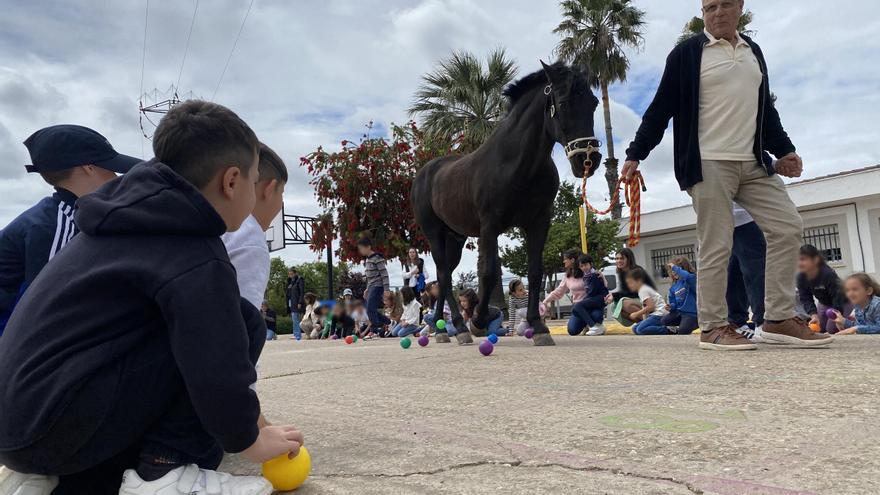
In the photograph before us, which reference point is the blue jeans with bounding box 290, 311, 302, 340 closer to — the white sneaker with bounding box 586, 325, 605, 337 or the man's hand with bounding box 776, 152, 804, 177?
the white sneaker with bounding box 586, 325, 605, 337

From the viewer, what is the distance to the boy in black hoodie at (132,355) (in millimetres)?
1376

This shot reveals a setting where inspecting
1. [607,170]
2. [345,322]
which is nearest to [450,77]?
[607,170]

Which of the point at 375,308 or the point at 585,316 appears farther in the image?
the point at 375,308

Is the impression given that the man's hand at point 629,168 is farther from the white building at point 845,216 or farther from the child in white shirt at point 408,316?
the white building at point 845,216

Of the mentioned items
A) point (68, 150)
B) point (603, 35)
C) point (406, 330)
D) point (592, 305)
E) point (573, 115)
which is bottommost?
point (406, 330)

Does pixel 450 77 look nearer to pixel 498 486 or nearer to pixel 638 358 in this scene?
pixel 638 358

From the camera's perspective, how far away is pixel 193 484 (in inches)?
59.0

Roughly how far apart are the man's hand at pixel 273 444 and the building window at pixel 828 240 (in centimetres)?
2637

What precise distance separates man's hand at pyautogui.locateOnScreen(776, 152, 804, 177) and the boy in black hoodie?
412cm

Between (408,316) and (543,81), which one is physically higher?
(543,81)

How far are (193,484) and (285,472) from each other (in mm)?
260

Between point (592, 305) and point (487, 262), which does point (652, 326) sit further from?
point (487, 262)

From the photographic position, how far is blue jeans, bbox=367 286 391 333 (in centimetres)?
1203

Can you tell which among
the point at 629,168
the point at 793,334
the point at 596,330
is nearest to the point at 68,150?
the point at 629,168
